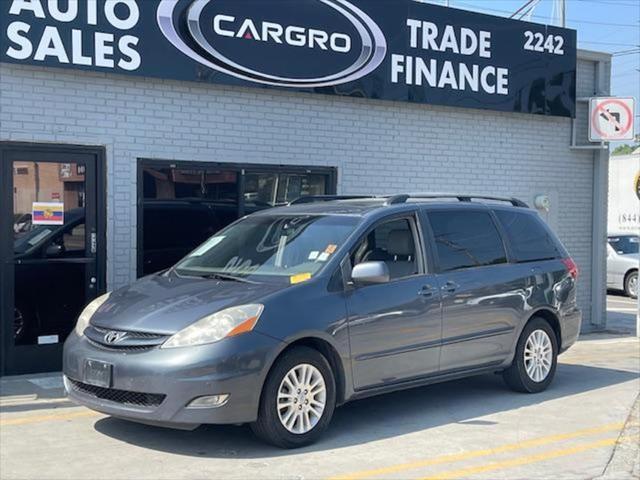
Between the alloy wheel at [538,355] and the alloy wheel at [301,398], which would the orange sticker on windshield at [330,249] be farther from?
the alloy wheel at [538,355]

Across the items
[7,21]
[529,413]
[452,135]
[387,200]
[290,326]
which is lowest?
[529,413]

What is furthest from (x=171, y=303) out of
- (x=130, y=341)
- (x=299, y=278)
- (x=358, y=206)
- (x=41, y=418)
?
(x=358, y=206)

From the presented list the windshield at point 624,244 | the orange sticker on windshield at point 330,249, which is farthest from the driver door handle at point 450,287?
the windshield at point 624,244

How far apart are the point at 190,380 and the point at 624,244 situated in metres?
18.8

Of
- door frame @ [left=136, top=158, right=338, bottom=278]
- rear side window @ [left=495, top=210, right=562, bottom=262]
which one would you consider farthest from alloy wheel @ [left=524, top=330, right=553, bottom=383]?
door frame @ [left=136, top=158, right=338, bottom=278]

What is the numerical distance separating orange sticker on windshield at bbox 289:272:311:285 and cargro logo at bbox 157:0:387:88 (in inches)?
161

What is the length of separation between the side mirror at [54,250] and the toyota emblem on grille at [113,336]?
121 inches

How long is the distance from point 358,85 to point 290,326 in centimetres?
557

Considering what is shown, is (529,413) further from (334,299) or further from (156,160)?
(156,160)

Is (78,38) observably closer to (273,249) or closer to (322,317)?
(273,249)

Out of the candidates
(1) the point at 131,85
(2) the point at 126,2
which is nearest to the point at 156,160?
(1) the point at 131,85

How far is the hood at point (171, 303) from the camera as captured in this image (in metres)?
5.81

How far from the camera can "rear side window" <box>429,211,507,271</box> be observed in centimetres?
741

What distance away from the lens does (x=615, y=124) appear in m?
13.0
